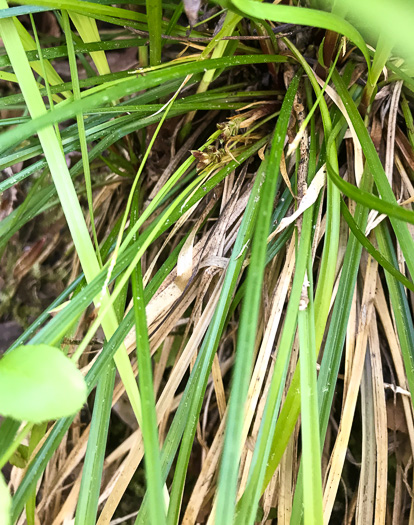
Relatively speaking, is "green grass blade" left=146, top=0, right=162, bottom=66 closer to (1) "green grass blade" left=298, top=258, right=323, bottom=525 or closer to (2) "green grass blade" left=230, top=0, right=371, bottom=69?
(2) "green grass blade" left=230, top=0, right=371, bottom=69

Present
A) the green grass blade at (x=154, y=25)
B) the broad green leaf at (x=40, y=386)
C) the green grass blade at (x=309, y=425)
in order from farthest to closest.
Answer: the green grass blade at (x=154, y=25) < the green grass blade at (x=309, y=425) < the broad green leaf at (x=40, y=386)

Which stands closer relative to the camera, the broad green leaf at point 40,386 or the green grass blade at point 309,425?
the broad green leaf at point 40,386

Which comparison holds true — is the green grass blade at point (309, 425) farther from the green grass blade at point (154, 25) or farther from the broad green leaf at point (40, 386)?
the green grass blade at point (154, 25)

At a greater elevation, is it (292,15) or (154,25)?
(154,25)

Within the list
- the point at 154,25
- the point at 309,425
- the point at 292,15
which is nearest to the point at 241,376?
the point at 309,425

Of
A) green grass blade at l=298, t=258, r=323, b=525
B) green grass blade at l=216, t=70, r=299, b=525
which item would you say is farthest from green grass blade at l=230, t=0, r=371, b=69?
green grass blade at l=298, t=258, r=323, b=525

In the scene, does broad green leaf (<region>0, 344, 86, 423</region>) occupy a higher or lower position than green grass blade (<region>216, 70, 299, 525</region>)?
lower

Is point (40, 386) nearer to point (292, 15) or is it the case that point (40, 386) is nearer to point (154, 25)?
point (292, 15)

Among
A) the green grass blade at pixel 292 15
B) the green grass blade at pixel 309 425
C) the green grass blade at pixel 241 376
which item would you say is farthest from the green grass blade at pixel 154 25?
the green grass blade at pixel 309 425

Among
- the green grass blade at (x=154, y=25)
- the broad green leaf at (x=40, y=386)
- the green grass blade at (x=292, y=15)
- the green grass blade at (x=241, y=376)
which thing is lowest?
the broad green leaf at (x=40, y=386)

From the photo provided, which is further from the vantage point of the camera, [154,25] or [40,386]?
[154,25]
